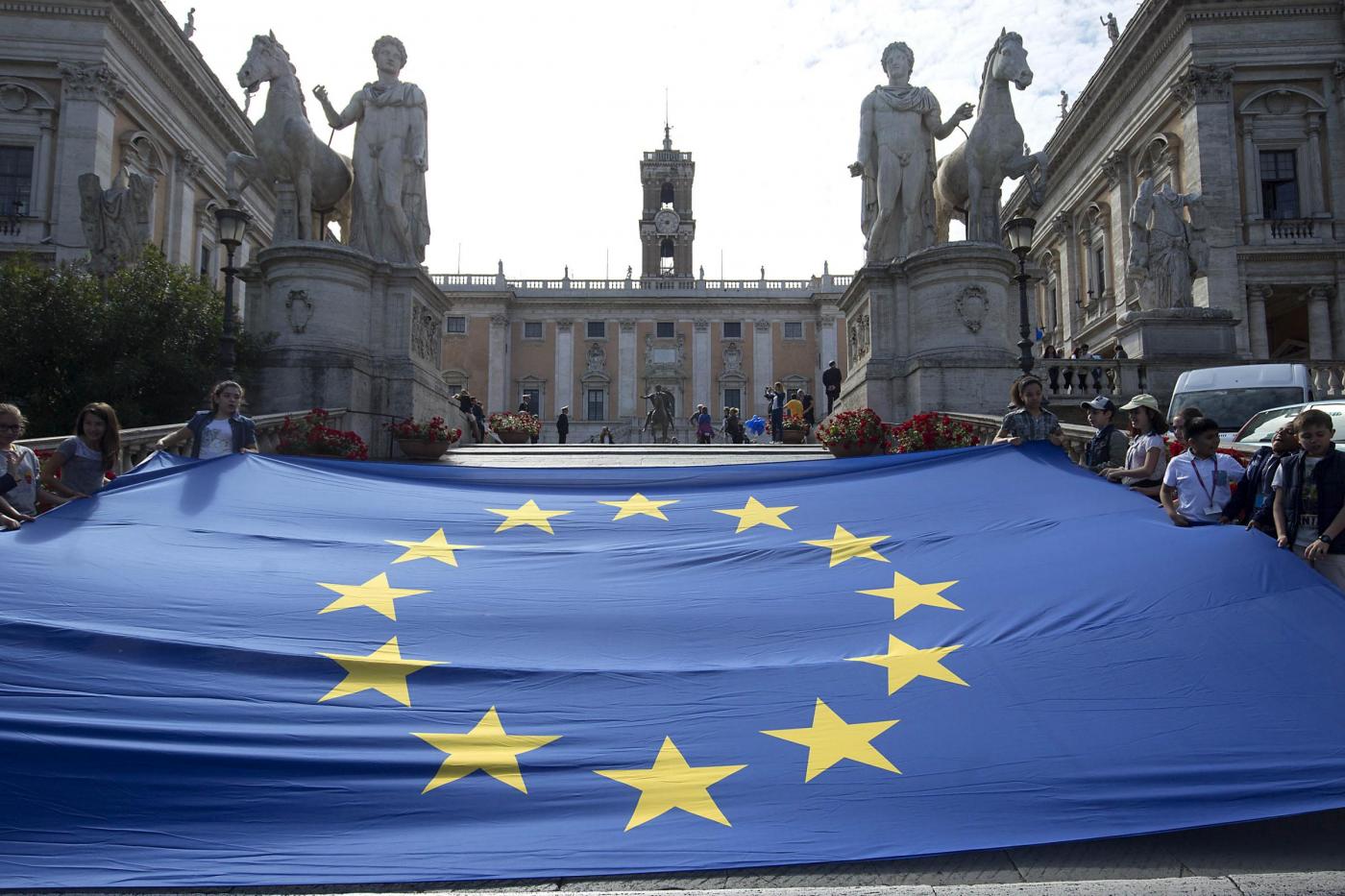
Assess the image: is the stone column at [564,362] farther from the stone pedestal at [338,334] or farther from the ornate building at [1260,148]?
the stone pedestal at [338,334]

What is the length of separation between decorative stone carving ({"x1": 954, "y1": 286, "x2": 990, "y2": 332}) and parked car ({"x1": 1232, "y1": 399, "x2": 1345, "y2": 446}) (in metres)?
4.65

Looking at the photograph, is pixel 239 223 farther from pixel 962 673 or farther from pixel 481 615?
pixel 962 673

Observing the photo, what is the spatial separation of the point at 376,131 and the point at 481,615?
47.1 ft

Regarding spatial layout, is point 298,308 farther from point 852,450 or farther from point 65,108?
point 65,108

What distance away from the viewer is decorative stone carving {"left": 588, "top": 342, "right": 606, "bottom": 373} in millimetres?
69688

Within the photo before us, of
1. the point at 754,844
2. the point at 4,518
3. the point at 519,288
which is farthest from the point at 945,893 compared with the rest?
the point at 519,288

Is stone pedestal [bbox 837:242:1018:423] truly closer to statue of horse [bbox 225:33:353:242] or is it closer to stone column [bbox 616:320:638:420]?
statue of horse [bbox 225:33:353:242]

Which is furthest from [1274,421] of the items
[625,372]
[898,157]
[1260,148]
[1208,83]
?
[625,372]

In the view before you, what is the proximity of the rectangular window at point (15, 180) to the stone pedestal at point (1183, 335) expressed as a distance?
32734mm

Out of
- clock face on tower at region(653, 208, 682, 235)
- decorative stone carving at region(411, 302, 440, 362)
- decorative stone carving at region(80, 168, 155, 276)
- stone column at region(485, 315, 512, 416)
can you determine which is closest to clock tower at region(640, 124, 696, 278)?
clock face on tower at region(653, 208, 682, 235)

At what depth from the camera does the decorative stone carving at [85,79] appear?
1259 inches

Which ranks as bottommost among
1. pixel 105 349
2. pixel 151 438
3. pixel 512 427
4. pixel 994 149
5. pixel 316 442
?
pixel 151 438

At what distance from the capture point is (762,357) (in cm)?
6988

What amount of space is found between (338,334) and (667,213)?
235ft
